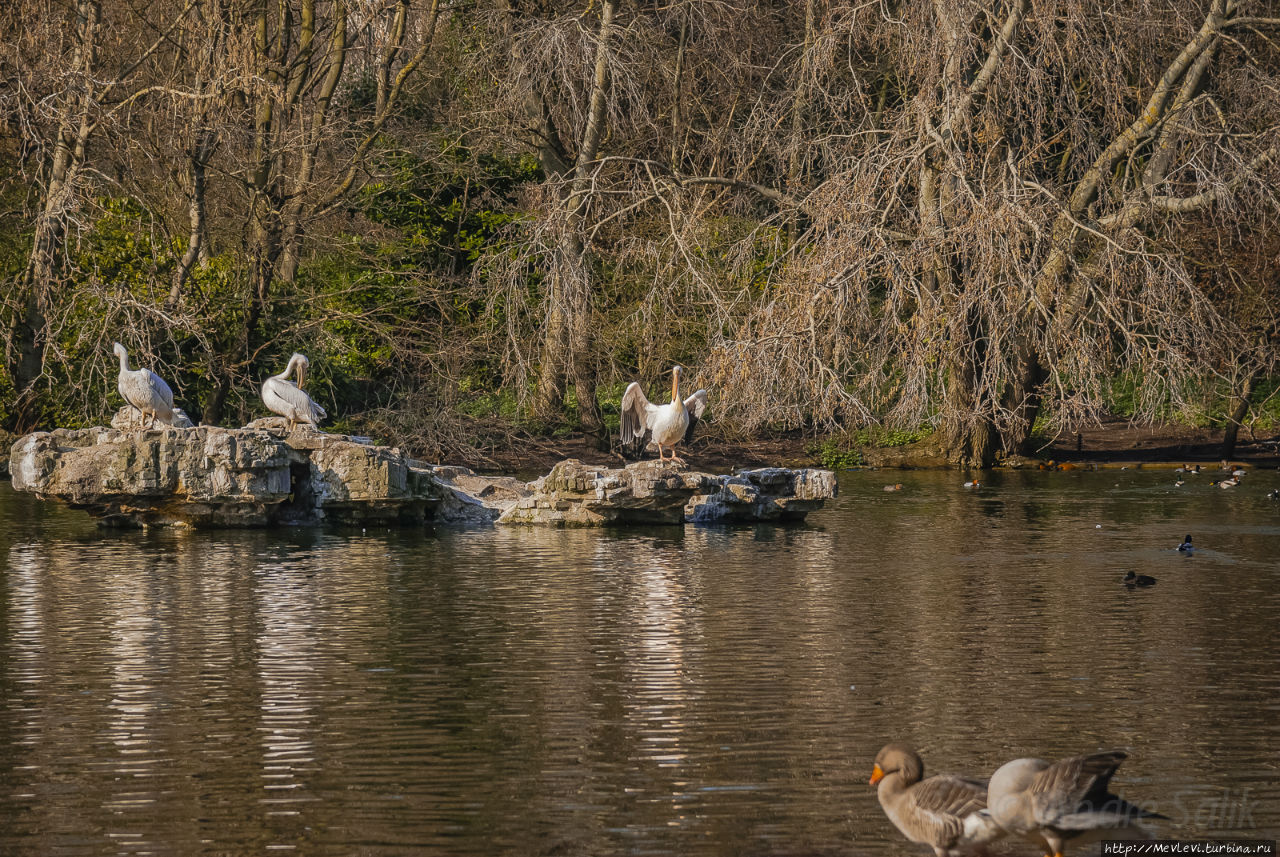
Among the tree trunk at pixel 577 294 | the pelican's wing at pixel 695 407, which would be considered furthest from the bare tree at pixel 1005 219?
the tree trunk at pixel 577 294

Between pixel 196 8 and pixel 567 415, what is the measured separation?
8.18 metres

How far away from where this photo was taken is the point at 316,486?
51.3 feet

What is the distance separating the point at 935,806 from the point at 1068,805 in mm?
448

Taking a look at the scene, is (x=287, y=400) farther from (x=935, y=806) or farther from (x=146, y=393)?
(x=935, y=806)

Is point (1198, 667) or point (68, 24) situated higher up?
point (68, 24)

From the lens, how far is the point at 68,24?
21312mm

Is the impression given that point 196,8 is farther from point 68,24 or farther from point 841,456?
point 841,456

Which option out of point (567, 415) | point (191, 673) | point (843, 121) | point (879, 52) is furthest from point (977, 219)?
point (191, 673)

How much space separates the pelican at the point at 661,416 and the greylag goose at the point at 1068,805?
10.7 meters

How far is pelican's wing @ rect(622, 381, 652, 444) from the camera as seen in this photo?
16219mm

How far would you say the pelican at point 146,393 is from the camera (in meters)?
15.5

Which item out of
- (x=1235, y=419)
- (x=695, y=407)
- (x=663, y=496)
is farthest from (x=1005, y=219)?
(x=1235, y=419)

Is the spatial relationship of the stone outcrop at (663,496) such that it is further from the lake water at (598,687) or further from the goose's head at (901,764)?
the goose's head at (901,764)

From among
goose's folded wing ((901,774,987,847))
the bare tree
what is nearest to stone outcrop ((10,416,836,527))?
the bare tree
